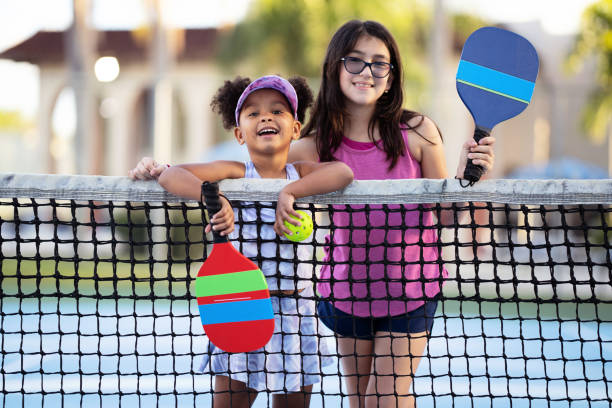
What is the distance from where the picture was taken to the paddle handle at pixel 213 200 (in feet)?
5.34

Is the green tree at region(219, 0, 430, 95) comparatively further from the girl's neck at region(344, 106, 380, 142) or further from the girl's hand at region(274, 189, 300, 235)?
the girl's hand at region(274, 189, 300, 235)

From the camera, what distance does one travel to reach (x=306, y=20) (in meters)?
13.6

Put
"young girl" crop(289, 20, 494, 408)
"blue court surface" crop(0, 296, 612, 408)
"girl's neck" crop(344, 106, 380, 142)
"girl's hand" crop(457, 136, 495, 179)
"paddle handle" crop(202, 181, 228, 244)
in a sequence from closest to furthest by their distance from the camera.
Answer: "paddle handle" crop(202, 181, 228, 244) < "girl's hand" crop(457, 136, 495, 179) < "young girl" crop(289, 20, 494, 408) < "girl's neck" crop(344, 106, 380, 142) < "blue court surface" crop(0, 296, 612, 408)

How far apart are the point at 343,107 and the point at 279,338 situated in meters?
0.68

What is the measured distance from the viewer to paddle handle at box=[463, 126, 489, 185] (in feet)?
5.79

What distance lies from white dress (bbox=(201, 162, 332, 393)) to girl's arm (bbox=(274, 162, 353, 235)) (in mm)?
184

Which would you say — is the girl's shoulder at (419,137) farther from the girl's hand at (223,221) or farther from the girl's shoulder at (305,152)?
the girl's hand at (223,221)

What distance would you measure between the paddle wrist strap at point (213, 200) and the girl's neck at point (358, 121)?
0.56 meters

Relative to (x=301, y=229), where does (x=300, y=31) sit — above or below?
above

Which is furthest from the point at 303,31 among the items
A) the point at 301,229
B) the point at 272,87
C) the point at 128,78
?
the point at 301,229

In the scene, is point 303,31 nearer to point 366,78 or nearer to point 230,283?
point 366,78

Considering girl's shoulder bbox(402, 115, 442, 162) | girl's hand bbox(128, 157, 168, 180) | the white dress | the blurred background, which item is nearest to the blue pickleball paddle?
girl's shoulder bbox(402, 115, 442, 162)

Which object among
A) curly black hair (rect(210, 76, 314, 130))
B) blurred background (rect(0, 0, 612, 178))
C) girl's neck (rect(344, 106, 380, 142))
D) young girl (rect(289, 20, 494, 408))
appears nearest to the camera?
young girl (rect(289, 20, 494, 408))

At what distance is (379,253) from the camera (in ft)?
6.62
